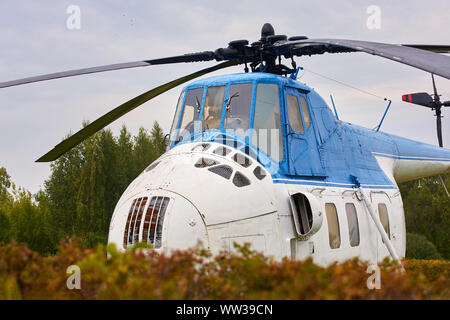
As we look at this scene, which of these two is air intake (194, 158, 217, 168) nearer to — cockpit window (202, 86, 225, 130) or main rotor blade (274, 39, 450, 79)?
cockpit window (202, 86, 225, 130)

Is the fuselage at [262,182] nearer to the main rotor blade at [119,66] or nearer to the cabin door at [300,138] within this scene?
the cabin door at [300,138]

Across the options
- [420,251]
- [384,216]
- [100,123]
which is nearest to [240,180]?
[100,123]

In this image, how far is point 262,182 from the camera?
688cm

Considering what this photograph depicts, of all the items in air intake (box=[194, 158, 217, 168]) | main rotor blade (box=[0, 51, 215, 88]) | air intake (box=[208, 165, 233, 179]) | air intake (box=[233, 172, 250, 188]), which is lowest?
air intake (box=[233, 172, 250, 188])

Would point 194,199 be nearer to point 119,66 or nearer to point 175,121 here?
point 175,121

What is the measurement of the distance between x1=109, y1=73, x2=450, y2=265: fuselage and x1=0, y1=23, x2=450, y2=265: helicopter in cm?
2

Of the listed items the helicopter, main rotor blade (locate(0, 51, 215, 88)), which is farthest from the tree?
main rotor blade (locate(0, 51, 215, 88))

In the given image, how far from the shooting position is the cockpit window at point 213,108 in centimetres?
821

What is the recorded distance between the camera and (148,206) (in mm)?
6195

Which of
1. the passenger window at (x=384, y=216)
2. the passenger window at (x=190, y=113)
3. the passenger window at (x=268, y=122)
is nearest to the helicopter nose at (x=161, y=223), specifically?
the passenger window at (x=268, y=122)

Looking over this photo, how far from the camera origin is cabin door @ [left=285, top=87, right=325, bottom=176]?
7980 millimetres

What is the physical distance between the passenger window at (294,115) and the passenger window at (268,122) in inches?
10.3
